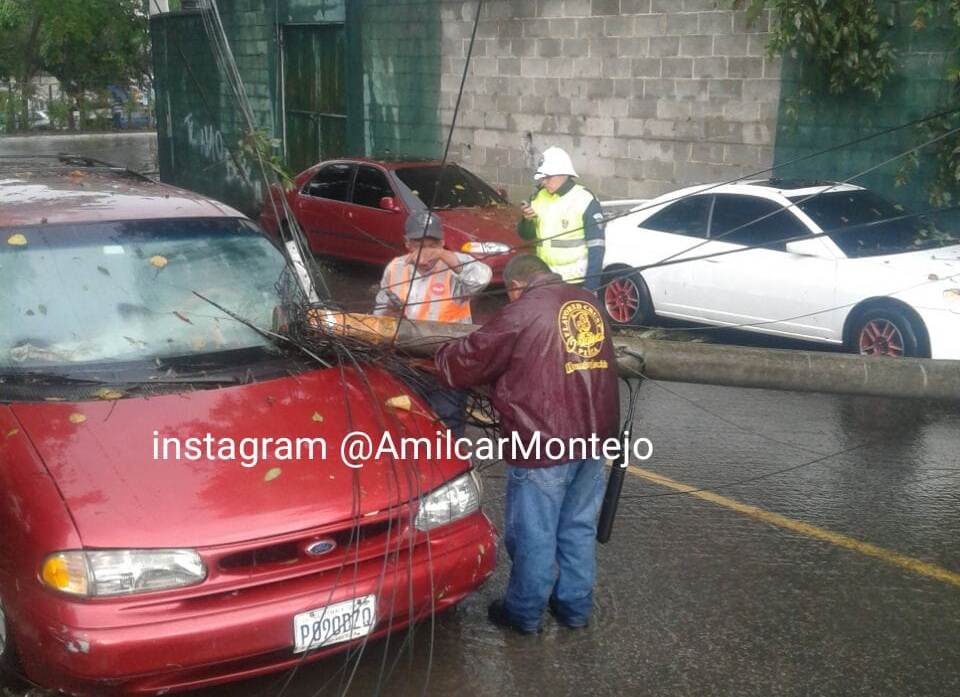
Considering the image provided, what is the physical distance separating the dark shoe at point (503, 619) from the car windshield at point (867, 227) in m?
5.63

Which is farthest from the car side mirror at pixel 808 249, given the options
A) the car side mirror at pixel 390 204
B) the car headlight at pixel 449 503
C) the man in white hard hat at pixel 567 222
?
the car headlight at pixel 449 503

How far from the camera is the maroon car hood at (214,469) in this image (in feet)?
12.0

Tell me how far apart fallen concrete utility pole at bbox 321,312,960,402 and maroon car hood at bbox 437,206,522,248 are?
682 centimetres

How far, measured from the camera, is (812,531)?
5.73 meters

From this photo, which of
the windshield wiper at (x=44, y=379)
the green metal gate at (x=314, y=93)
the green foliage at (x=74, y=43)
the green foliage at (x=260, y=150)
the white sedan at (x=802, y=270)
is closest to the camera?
the windshield wiper at (x=44, y=379)

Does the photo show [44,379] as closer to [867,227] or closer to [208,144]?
[867,227]

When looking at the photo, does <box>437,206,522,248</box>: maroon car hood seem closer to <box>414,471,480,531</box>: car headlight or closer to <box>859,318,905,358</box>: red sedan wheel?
<box>859,318,905,358</box>: red sedan wheel

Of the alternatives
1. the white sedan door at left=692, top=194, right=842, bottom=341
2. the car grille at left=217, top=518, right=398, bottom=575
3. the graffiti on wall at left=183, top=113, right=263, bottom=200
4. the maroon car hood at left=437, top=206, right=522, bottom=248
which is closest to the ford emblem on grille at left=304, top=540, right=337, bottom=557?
the car grille at left=217, top=518, right=398, bottom=575

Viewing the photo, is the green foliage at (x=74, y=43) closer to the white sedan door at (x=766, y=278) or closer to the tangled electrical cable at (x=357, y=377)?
the white sedan door at (x=766, y=278)

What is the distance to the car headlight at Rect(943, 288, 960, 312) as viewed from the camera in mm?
8344

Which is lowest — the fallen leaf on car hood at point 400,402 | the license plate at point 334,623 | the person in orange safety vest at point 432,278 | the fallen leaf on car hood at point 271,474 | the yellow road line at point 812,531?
the yellow road line at point 812,531

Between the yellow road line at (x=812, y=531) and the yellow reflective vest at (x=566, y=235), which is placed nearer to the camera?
the yellow road line at (x=812, y=531)

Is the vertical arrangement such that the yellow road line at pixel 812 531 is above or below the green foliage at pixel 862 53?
below

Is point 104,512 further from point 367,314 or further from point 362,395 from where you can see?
point 367,314
